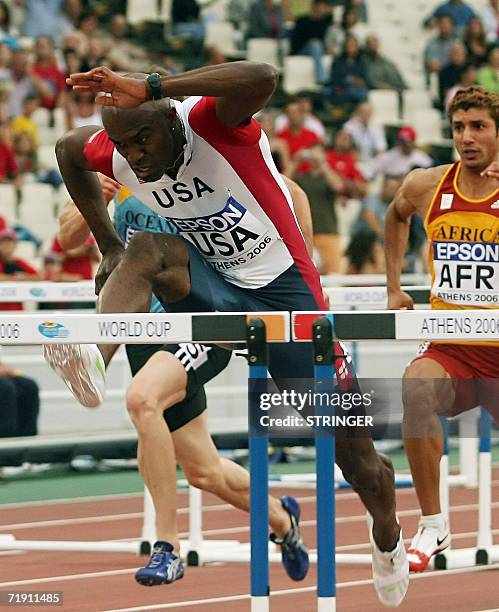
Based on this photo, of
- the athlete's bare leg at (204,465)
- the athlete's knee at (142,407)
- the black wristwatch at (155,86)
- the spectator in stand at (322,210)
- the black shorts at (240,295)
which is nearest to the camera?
the black wristwatch at (155,86)

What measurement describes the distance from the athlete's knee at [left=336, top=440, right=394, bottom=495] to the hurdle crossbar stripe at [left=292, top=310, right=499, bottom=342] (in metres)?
0.84

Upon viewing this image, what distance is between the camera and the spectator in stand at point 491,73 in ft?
65.0

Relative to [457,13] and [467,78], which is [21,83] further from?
[457,13]

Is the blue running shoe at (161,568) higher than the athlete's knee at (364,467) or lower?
lower

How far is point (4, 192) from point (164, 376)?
26.3 feet

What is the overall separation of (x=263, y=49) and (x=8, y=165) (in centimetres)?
564

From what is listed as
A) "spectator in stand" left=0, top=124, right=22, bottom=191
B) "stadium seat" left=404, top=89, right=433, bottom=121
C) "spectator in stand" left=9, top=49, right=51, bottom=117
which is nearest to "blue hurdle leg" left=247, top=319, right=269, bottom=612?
"spectator in stand" left=0, top=124, right=22, bottom=191

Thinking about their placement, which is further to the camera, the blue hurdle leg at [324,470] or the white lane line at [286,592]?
the white lane line at [286,592]

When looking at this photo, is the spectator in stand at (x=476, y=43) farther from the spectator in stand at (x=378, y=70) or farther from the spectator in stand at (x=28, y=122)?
the spectator in stand at (x=28, y=122)

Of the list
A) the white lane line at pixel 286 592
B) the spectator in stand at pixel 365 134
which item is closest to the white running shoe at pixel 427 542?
the white lane line at pixel 286 592

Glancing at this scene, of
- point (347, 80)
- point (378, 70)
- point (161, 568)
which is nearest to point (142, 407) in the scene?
point (161, 568)

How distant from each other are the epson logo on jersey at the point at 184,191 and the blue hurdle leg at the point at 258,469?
98 centimetres

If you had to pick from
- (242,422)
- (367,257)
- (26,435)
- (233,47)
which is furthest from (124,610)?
(233,47)

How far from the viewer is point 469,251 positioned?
736 cm
